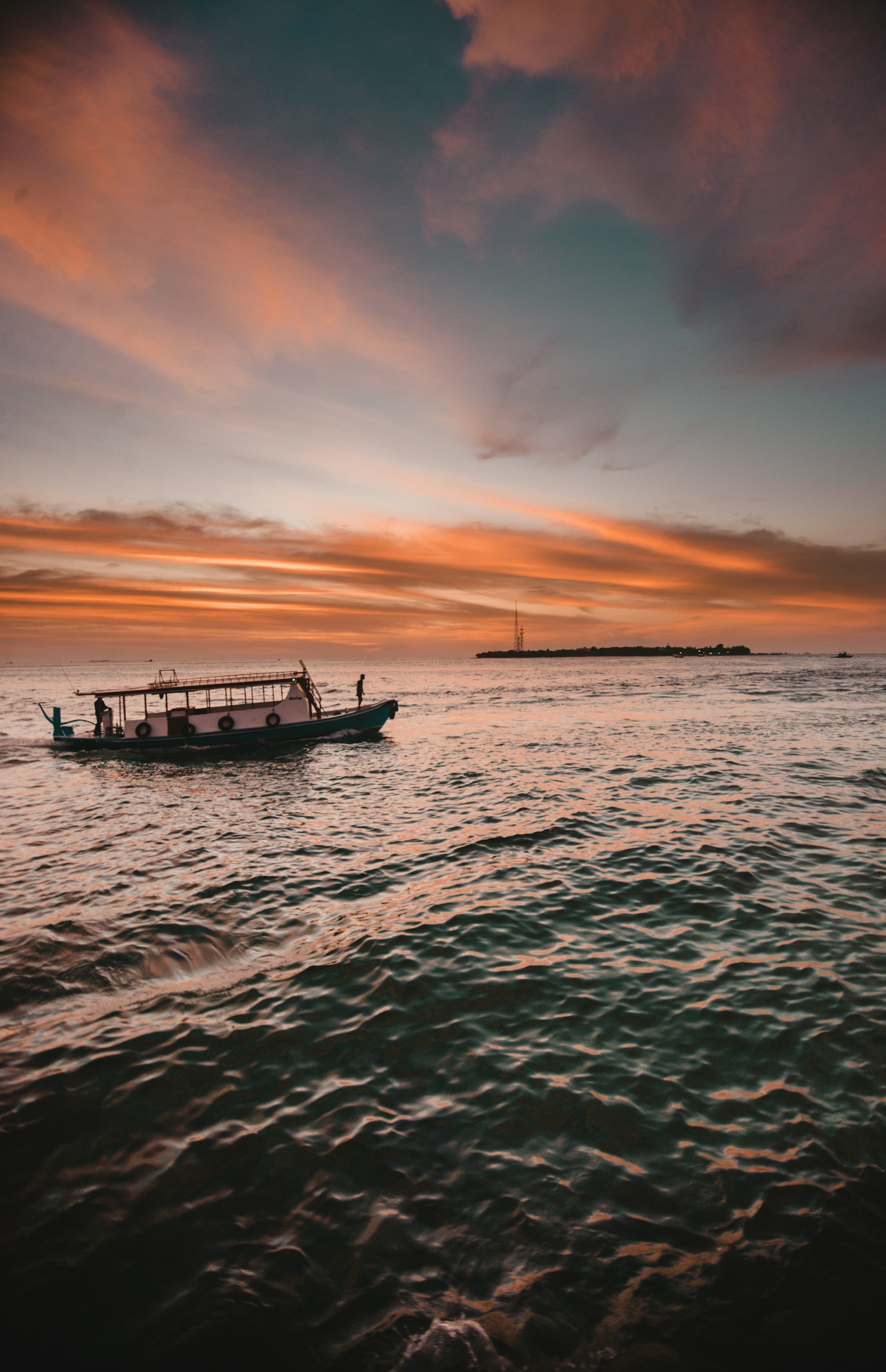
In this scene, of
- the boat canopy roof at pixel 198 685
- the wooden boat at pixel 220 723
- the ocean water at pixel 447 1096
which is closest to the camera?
the ocean water at pixel 447 1096

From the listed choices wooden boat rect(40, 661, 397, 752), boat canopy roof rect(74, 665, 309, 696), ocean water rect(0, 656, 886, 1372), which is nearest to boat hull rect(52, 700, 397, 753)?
wooden boat rect(40, 661, 397, 752)

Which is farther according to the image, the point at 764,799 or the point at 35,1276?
the point at 764,799

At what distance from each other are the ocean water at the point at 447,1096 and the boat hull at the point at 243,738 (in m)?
19.1

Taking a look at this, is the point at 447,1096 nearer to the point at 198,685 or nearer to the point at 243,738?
the point at 243,738

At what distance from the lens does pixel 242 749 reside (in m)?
36.1

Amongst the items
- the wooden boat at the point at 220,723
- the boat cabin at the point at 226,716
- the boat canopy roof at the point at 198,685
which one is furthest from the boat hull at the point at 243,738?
the boat canopy roof at the point at 198,685

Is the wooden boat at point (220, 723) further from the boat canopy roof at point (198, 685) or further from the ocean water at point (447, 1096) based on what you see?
the ocean water at point (447, 1096)

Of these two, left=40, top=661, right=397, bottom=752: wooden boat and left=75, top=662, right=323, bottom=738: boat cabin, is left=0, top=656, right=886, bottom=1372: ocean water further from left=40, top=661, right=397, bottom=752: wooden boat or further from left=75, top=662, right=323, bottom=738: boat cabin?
left=75, top=662, right=323, bottom=738: boat cabin

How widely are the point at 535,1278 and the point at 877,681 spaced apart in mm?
112565

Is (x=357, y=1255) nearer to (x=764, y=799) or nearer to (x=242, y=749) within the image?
(x=764, y=799)

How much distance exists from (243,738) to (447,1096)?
31821 millimetres

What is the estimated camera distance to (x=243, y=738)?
3612 centimetres

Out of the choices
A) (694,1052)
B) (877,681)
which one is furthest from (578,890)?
(877,681)

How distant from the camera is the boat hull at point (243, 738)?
36.0m
